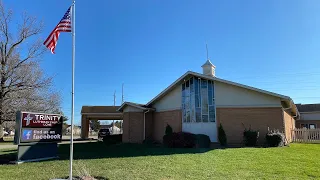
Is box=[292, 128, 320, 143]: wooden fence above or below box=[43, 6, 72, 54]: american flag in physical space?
below

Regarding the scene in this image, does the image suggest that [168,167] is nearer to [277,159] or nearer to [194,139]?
[277,159]

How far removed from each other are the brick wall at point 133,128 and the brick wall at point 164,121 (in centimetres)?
154

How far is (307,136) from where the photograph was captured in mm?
21188

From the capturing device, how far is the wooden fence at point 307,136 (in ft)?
68.5

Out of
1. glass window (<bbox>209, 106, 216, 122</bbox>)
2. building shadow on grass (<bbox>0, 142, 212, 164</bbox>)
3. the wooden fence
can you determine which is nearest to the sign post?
building shadow on grass (<bbox>0, 142, 212, 164</bbox>)

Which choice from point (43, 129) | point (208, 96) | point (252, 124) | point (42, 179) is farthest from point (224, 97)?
point (42, 179)

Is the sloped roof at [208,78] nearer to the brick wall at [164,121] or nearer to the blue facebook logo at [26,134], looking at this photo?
the brick wall at [164,121]

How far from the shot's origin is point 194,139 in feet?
57.5

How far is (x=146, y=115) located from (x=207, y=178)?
16.2 m

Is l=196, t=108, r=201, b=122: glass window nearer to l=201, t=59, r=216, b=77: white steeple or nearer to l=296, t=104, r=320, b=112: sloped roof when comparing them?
l=201, t=59, r=216, b=77: white steeple

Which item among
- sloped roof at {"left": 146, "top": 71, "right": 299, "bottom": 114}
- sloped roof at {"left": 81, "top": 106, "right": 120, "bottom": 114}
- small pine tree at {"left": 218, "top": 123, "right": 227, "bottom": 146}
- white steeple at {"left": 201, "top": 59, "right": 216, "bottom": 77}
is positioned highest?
white steeple at {"left": 201, "top": 59, "right": 216, "bottom": 77}

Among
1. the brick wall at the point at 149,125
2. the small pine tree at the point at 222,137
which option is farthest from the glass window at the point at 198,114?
the brick wall at the point at 149,125

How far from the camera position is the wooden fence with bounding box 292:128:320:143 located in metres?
20.9

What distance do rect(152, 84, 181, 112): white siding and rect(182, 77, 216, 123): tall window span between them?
0.60 m
